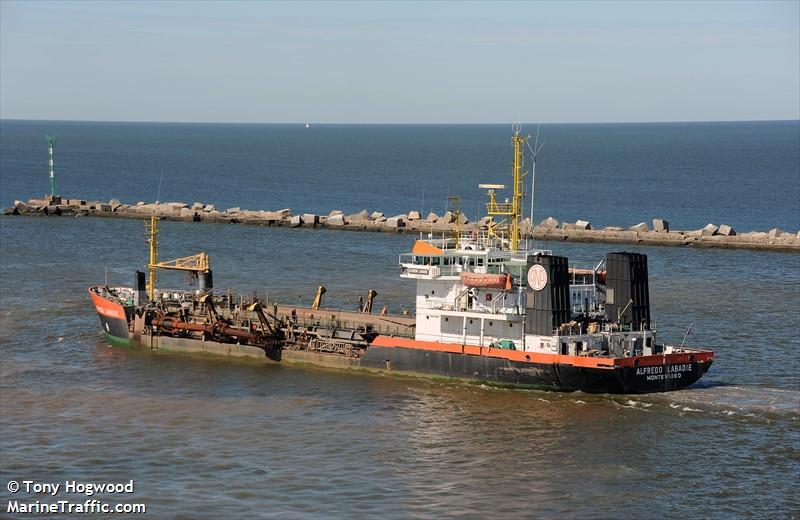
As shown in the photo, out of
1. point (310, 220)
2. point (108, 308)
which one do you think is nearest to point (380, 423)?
point (108, 308)

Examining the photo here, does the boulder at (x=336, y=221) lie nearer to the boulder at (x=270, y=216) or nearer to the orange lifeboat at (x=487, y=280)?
the boulder at (x=270, y=216)

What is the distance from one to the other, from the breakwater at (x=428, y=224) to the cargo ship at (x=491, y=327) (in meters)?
26.9

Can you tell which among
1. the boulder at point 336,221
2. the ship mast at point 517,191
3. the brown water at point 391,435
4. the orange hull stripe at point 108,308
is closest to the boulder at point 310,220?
the boulder at point 336,221

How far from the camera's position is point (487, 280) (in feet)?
148

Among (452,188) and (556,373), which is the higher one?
(452,188)

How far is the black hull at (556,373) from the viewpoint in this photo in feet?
140

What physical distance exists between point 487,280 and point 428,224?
51.3 meters

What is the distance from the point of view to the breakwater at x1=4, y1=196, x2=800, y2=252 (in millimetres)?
86625

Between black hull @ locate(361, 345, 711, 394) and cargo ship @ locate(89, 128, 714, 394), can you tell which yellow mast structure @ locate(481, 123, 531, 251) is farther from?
black hull @ locate(361, 345, 711, 394)

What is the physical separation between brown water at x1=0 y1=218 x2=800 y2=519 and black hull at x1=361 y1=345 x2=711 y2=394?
53cm

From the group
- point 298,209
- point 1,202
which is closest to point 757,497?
point 298,209

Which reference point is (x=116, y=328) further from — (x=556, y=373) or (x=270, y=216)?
(x=270, y=216)

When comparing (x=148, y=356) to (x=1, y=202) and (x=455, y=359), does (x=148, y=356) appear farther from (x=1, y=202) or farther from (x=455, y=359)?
(x=1, y=202)

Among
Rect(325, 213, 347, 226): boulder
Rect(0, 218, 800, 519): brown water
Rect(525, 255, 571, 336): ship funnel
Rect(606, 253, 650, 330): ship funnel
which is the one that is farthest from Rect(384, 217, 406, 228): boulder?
Rect(525, 255, 571, 336): ship funnel
